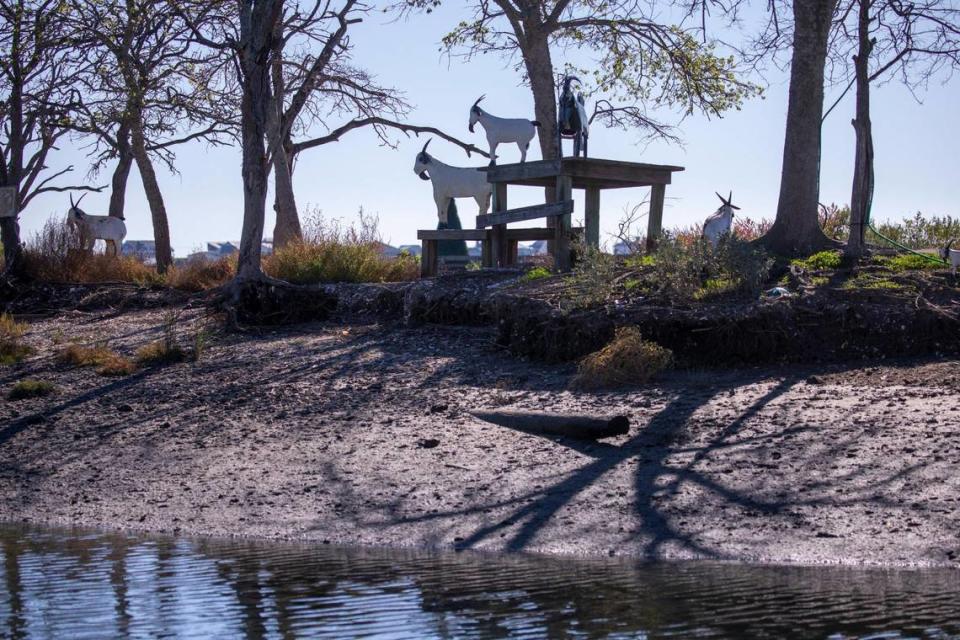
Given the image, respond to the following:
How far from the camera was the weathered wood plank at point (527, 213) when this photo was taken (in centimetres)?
1406

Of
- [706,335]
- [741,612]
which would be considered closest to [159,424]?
[706,335]

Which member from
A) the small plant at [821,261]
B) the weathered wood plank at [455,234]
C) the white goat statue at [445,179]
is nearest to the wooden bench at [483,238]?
the weathered wood plank at [455,234]

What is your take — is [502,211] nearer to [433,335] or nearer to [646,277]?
[433,335]

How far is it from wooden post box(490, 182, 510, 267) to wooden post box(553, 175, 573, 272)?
1.39 m

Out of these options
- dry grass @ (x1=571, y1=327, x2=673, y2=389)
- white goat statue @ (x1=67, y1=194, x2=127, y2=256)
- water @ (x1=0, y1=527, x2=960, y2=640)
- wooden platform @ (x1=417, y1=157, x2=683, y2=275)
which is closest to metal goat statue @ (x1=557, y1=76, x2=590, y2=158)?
wooden platform @ (x1=417, y1=157, x2=683, y2=275)

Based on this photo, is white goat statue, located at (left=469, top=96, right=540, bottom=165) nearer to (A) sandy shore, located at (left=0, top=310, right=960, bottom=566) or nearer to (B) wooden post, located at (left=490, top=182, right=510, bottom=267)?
(B) wooden post, located at (left=490, top=182, right=510, bottom=267)

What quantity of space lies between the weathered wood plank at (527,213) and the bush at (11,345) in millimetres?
5816

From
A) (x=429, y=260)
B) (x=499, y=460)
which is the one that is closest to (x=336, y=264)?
(x=429, y=260)

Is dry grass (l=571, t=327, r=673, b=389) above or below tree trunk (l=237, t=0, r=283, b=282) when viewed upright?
below

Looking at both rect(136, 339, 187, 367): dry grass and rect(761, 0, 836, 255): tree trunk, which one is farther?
rect(761, 0, 836, 255): tree trunk

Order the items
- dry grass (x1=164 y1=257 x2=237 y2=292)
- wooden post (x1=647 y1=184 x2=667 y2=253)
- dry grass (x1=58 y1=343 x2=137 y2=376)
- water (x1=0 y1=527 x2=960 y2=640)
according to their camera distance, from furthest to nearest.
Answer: dry grass (x1=164 y1=257 x2=237 y2=292) < wooden post (x1=647 y1=184 x2=667 y2=253) < dry grass (x1=58 y1=343 x2=137 y2=376) < water (x1=0 y1=527 x2=960 y2=640)

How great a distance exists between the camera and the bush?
12.9 meters

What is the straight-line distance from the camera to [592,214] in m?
14.9

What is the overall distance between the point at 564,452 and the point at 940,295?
4553 millimetres
